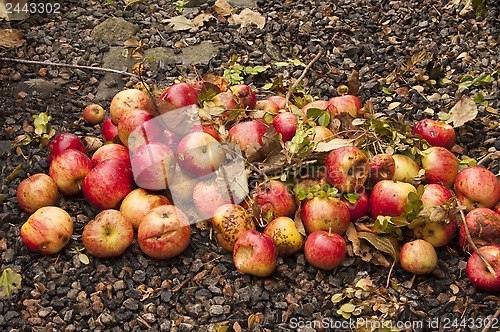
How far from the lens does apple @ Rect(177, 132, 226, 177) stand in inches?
109

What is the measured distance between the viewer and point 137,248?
2742mm

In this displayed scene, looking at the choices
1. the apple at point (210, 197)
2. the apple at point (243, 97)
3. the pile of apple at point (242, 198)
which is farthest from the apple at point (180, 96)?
the apple at point (210, 197)

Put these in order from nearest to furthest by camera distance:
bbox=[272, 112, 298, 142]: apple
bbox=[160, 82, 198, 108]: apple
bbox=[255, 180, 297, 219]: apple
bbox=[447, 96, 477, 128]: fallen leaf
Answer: bbox=[255, 180, 297, 219]: apple
bbox=[272, 112, 298, 142]: apple
bbox=[160, 82, 198, 108]: apple
bbox=[447, 96, 477, 128]: fallen leaf

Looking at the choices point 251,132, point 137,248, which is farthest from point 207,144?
point 137,248

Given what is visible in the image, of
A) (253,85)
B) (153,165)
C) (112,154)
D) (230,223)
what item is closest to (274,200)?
(230,223)

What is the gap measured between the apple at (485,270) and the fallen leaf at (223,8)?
12.2 ft

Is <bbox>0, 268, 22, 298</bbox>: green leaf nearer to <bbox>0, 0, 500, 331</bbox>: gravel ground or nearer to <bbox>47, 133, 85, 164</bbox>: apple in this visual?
<bbox>0, 0, 500, 331</bbox>: gravel ground

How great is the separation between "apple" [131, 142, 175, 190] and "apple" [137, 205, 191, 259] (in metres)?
0.23

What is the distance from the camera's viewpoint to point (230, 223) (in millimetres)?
2615

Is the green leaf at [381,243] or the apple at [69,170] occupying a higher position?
the green leaf at [381,243]

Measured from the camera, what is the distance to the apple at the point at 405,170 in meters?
2.84

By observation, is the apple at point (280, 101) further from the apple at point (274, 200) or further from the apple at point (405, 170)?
the apple at point (405, 170)

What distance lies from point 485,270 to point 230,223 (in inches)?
57.2

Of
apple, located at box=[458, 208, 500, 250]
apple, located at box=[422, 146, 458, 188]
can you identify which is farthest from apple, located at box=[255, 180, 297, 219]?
apple, located at box=[458, 208, 500, 250]
